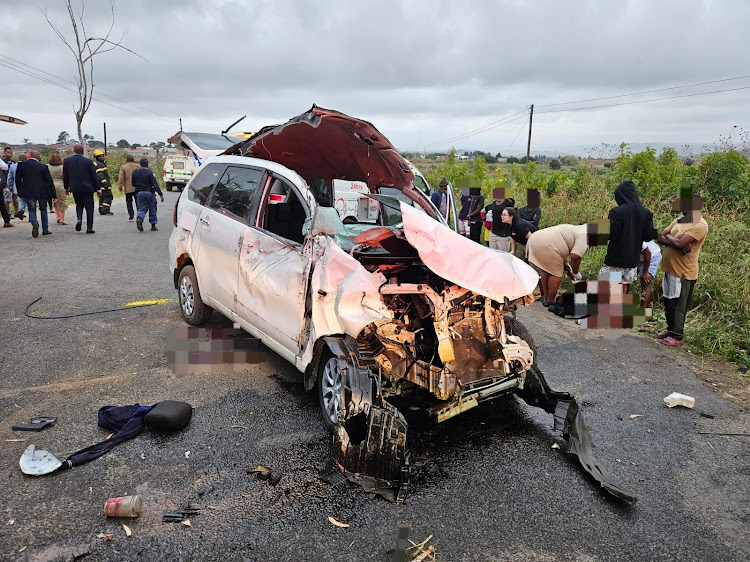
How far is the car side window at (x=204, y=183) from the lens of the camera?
580cm

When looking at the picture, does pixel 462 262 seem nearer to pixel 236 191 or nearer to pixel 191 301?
pixel 236 191

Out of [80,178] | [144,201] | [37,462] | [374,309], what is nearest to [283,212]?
[374,309]

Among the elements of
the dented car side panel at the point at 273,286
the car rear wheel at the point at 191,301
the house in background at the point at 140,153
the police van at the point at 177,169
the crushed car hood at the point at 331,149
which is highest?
the house in background at the point at 140,153

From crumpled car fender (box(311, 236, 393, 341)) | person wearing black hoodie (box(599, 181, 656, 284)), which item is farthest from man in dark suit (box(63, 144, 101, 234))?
person wearing black hoodie (box(599, 181, 656, 284))

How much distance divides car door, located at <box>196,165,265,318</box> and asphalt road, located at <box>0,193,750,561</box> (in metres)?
0.80

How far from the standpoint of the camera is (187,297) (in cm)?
618

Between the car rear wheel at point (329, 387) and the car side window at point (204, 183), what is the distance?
2.72m

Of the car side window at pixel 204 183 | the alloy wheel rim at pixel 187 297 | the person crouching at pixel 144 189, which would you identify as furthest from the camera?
the person crouching at pixel 144 189

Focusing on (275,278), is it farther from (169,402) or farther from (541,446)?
(541,446)

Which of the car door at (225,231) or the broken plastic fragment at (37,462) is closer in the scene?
the broken plastic fragment at (37,462)

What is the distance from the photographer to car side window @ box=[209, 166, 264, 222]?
512 cm

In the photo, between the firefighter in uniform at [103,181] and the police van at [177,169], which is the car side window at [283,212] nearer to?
the firefighter in uniform at [103,181]

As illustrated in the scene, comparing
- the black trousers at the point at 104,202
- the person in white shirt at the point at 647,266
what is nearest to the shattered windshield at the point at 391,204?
the person in white shirt at the point at 647,266

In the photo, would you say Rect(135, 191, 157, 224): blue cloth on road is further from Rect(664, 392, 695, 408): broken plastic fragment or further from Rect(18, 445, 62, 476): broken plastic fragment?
Rect(664, 392, 695, 408): broken plastic fragment
